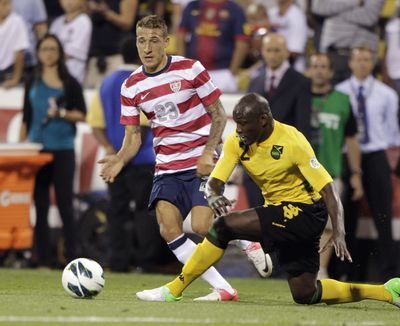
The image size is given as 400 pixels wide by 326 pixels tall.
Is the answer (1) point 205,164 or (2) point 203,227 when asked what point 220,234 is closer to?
(1) point 205,164

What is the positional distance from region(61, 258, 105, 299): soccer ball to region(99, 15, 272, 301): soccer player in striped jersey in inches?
27.0

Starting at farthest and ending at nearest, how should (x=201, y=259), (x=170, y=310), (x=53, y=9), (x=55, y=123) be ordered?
(x=53, y=9), (x=55, y=123), (x=201, y=259), (x=170, y=310)

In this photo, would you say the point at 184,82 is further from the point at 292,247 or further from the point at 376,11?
the point at 376,11

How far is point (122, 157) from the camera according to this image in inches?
396

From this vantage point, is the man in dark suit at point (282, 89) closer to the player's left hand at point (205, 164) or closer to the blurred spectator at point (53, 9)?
the player's left hand at point (205, 164)

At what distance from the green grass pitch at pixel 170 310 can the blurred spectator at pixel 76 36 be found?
15.7 ft

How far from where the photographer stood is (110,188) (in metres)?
14.3

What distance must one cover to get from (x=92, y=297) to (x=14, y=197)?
191 inches

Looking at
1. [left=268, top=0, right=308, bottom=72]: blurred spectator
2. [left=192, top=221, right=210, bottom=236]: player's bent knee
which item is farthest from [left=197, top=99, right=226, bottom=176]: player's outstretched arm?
[left=268, top=0, right=308, bottom=72]: blurred spectator

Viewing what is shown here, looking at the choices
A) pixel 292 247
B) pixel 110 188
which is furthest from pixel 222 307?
pixel 110 188

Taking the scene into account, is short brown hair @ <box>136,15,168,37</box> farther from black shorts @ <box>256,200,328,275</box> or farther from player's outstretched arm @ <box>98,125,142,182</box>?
black shorts @ <box>256,200,328,275</box>

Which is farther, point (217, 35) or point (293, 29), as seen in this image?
point (293, 29)

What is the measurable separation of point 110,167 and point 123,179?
434cm

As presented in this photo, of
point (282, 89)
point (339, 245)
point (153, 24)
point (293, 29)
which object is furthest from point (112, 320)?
point (293, 29)
